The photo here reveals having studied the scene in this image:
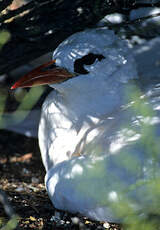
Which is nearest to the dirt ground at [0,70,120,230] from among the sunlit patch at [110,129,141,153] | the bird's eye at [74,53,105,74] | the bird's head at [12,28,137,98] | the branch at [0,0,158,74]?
the sunlit patch at [110,129,141,153]

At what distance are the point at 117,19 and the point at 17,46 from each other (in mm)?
945

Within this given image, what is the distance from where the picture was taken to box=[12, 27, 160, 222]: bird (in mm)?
2621

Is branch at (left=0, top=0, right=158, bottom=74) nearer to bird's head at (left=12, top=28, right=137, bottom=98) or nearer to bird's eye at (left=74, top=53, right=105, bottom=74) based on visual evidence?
bird's head at (left=12, top=28, right=137, bottom=98)

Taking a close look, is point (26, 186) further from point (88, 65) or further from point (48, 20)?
point (48, 20)

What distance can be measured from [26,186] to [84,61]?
125cm

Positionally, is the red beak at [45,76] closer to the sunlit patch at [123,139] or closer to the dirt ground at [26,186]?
the sunlit patch at [123,139]

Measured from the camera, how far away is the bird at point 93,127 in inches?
103

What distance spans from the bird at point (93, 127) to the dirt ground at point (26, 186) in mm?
106

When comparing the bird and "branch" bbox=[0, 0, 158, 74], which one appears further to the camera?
"branch" bbox=[0, 0, 158, 74]

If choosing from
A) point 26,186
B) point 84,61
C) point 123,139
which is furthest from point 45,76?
point 26,186

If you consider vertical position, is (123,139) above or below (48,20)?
below

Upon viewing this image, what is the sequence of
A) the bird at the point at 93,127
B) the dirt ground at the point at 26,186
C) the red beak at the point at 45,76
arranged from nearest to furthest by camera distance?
the bird at the point at 93,127 < the dirt ground at the point at 26,186 < the red beak at the point at 45,76

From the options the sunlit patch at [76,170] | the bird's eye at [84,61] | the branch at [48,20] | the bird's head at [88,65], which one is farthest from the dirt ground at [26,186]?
the bird's eye at [84,61]

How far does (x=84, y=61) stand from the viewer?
10.9ft
